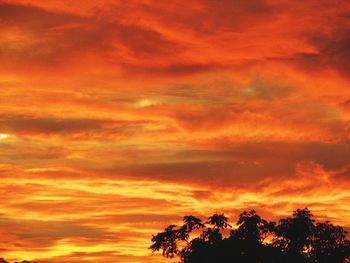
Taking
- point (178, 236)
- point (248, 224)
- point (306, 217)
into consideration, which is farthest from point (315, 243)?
point (178, 236)

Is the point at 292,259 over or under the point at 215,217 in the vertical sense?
under

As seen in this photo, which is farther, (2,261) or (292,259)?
(2,261)

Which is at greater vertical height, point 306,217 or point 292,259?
point 306,217

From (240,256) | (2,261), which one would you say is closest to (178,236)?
(240,256)

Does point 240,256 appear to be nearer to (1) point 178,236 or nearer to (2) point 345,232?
(1) point 178,236

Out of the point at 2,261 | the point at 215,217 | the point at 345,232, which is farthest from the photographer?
the point at 2,261

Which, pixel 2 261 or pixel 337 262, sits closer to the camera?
pixel 337 262

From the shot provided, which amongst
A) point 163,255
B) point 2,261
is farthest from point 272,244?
point 2,261

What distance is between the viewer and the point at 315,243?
44125mm

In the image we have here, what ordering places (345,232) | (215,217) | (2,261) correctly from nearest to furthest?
1. (215,217)
2. (345,232)
3. (2,261)

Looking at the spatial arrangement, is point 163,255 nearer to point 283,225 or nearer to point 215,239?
point 215,239

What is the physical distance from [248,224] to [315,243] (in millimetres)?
5661

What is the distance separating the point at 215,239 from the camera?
42.2 metres

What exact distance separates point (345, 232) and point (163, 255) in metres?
13.5
